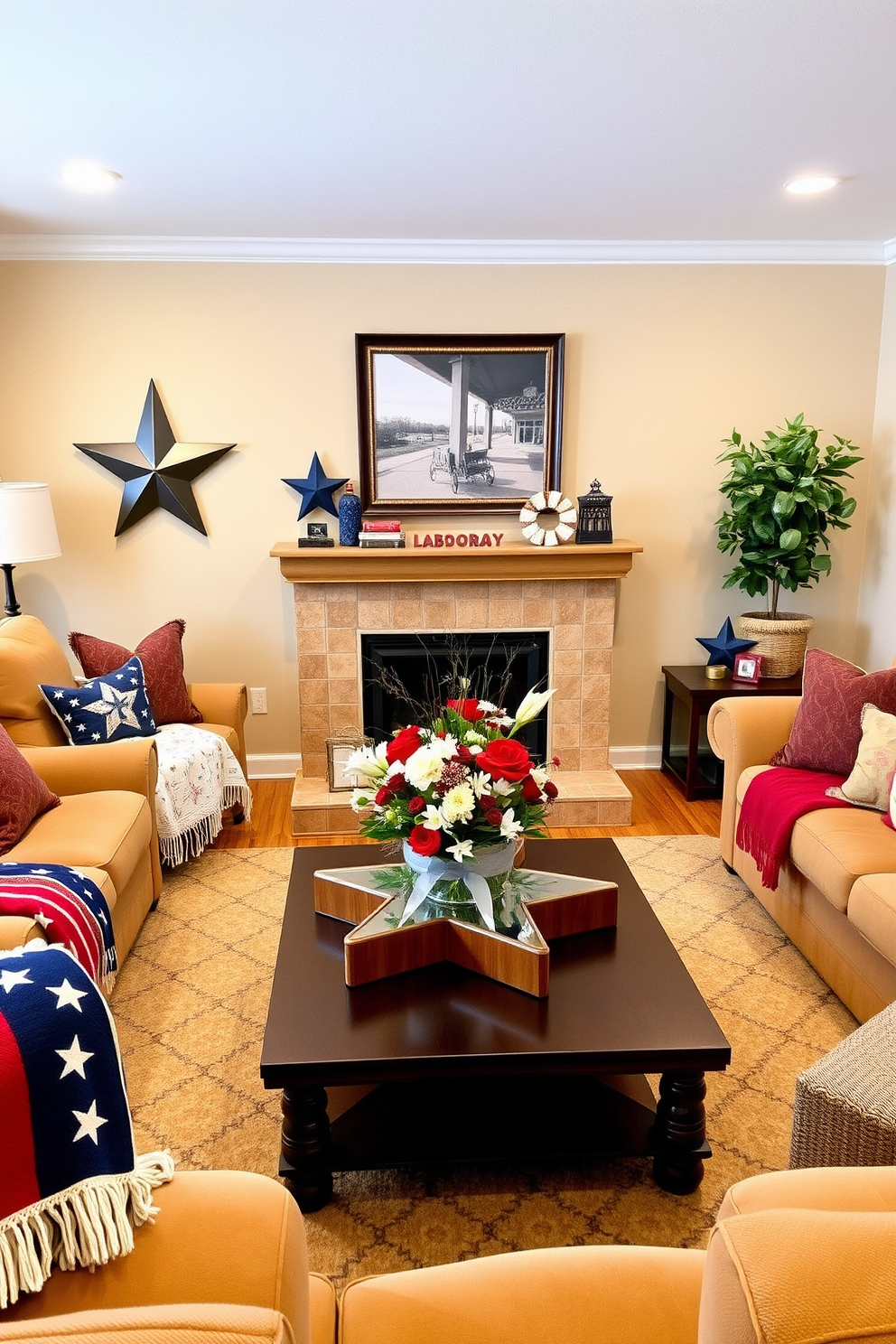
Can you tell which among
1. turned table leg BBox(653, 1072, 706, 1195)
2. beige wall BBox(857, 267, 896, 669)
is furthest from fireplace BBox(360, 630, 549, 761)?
turned table leg BBox(653, 1072, 706, 1195)

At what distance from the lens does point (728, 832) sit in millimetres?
3447

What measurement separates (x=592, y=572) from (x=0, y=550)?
244cm

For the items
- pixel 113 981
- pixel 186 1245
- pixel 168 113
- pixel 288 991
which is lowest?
pixel 113 981

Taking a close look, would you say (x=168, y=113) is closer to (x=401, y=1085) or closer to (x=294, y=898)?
(x=294, y=898)

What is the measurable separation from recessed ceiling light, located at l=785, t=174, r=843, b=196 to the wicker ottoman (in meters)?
2.78

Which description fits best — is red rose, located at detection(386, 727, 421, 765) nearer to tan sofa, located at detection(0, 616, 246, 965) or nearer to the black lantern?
tan sofa, located at detection(0, 616, 246, 965)

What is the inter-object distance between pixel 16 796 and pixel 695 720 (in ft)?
9.10

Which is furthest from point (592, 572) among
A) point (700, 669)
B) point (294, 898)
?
point (294, 898)

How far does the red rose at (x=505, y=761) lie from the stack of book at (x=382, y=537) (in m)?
2.16

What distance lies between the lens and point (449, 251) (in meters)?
4.10

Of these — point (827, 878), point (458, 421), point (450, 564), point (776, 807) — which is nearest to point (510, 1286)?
point (827, 878)

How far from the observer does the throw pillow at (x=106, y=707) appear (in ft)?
10.9

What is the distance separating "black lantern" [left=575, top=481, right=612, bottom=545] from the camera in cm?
419

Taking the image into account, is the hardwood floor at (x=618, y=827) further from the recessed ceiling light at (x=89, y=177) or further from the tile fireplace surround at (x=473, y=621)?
the recessed ceiling light at (x=89, y=177)
